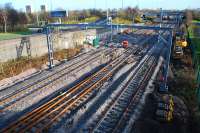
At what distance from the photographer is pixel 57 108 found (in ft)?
51.3

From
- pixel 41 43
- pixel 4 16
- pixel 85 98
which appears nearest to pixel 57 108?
pixel 85 98

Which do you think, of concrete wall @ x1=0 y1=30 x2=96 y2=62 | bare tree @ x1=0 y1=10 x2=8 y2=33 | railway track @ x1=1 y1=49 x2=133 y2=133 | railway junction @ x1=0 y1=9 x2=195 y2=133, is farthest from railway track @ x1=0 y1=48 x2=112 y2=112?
bare tree @ x1=0 y1=10 x2=8 y2=33

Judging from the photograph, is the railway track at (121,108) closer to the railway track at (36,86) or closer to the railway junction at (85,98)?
the railway junction at (85,98)

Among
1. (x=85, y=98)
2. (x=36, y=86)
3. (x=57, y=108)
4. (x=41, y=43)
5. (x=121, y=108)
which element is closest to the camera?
(x=57, y=108)

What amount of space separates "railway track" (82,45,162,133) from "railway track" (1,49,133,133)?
7.14 ft

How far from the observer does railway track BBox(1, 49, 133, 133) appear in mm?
13375

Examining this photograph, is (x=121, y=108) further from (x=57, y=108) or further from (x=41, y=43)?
(x=41, y=43)

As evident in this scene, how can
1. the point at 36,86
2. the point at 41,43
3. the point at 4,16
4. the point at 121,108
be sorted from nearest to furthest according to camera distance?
1. the point at 121,108
2. the point at 36,86
3. the point at 41,43
4. the point at 4,16

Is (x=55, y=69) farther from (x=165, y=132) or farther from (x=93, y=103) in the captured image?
(x=165, y=132)

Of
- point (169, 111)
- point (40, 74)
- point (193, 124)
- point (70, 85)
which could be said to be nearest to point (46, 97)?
point (70, 85)

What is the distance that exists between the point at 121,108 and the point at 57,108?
13.6 ft

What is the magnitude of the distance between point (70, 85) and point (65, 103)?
454 cm

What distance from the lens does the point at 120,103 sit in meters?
16.6

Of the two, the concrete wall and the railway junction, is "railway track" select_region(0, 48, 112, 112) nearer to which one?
the railway junction
